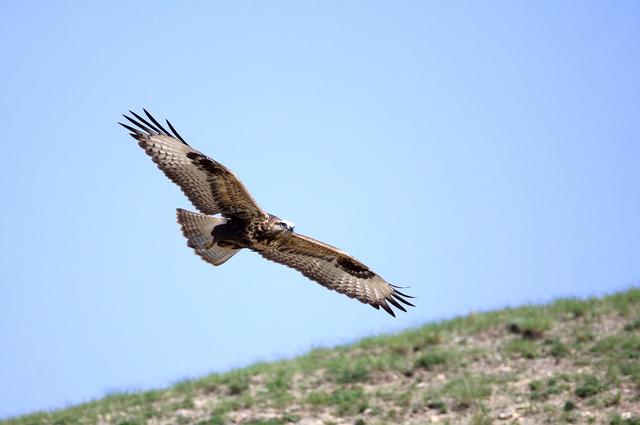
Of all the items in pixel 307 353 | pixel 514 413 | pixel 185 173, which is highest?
pixel 185 173

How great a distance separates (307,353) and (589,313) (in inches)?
158

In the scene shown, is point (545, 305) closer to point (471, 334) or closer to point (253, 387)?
point (471, 334)

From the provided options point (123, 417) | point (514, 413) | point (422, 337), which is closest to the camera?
point (514, 413)

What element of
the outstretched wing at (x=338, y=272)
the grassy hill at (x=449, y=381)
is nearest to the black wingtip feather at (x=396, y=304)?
the outstretched wing at (x=338, y=272)

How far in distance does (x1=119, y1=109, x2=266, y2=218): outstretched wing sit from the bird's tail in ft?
1.16

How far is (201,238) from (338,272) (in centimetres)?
184

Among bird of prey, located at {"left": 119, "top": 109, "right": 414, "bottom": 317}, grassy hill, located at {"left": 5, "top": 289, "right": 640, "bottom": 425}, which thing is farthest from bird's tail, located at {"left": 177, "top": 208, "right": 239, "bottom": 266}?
grassy hill, located at {"left": 5, "top": 289, "right": 640, "bottom": 425}

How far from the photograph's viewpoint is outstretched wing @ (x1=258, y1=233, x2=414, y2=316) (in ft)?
50.0

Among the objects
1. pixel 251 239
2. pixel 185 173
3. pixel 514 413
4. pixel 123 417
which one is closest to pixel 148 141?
pixel 185 173

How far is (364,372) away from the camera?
17797mm

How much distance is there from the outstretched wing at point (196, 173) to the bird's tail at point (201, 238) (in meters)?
0.35

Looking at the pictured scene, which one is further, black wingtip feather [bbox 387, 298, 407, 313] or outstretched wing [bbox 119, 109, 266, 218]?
black wingtip feather [bbox 387, 298, 407, 313]

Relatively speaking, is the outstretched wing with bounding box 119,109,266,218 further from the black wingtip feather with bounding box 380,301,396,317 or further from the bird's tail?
the black wingtip feather with bounding box 380,301,396,317

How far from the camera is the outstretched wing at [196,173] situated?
1406cm
